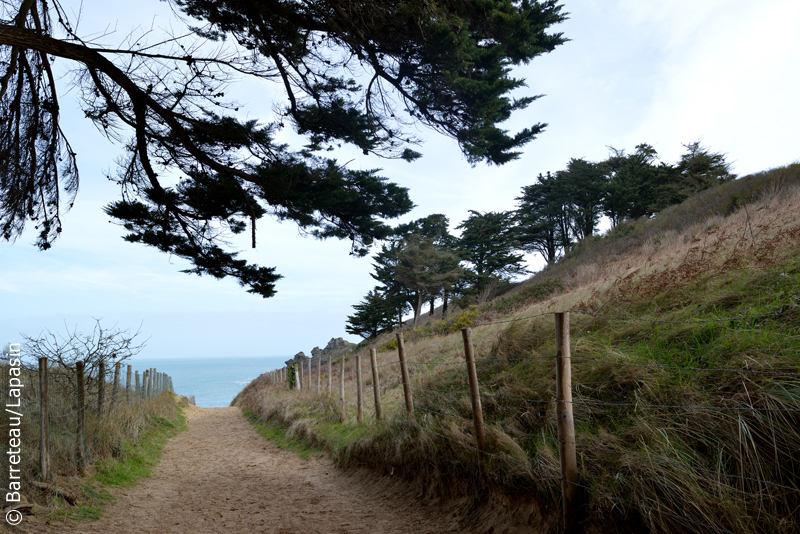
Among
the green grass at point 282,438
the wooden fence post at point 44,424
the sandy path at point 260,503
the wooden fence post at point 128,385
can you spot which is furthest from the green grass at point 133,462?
the green grass at point 282,438

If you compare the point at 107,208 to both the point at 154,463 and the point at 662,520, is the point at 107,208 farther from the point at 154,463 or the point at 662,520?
the point at 662,520

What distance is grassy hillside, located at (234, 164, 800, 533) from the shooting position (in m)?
3.02

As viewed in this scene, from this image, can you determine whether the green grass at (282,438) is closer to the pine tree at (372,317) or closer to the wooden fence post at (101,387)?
the wooden fence post at (101,387)

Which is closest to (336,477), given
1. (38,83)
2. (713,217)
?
(38,83)

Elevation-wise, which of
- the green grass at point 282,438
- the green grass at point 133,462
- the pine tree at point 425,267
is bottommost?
the green grass at point 282,438

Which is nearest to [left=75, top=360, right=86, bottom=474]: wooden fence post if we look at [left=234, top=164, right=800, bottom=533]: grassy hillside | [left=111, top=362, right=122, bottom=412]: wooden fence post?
[left=111, top=362, right=122, bottom=412]: wooden fence post

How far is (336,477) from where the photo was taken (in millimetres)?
7379

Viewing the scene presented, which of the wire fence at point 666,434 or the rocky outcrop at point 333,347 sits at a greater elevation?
the rocky outcrop at point 333,347

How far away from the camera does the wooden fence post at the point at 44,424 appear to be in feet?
17.1

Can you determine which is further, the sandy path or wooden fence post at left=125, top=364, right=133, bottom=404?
wooden fence post at left=125, top=364, right=133, bottom=404

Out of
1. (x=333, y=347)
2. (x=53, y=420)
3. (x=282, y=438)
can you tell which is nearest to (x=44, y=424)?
(x=53, y=420)

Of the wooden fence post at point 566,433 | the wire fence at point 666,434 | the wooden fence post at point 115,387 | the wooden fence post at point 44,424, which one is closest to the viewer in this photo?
the wire fence at point 666,434

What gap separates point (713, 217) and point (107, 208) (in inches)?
680

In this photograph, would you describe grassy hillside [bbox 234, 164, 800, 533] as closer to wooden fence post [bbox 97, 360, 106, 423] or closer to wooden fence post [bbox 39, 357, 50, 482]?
wooden fence post [bbox 97, 360, 106, 423]
